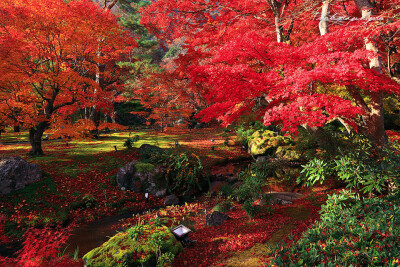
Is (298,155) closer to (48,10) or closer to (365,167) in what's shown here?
(365,167)

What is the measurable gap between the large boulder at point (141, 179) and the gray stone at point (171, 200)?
0.56 metres

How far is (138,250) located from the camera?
4539mm

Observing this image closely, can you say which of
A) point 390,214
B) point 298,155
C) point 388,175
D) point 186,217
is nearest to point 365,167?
point 388,175

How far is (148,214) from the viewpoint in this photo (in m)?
8.52

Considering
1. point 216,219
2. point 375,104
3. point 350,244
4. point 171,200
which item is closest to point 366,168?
point 350,244

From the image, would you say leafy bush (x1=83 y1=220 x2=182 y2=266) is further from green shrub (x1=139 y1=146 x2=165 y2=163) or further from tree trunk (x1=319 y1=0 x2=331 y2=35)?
tree trunk (x1=319 y1=0 x2=331 y2=35)

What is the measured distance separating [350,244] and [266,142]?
34.8ft

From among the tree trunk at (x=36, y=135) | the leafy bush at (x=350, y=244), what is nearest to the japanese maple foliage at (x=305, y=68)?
the leafy bush at (x=350, y=244)

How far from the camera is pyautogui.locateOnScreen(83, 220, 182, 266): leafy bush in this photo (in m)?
4.37

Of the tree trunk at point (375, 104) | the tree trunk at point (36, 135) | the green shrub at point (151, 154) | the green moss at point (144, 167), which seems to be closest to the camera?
the tree trunk at point (375, 104)

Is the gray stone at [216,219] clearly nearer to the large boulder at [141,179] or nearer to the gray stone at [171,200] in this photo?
the gray stone at [171,200]

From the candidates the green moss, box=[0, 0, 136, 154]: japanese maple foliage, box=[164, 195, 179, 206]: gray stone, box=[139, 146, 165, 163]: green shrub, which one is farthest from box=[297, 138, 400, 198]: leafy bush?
box=[0, 0, 136, 154]: japanese maple foliage

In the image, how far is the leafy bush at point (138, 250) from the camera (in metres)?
4.37

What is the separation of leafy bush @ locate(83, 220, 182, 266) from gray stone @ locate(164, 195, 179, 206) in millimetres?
4535
